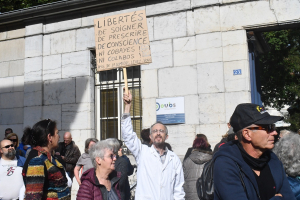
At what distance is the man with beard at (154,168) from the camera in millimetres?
4211

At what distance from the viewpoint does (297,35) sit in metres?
18.2

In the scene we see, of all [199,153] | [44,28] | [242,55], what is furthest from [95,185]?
[44,28]

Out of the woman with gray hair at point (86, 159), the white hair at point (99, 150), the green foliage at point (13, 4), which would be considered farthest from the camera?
the green foliage at point (13, 4)

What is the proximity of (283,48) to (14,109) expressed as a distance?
13869 mm

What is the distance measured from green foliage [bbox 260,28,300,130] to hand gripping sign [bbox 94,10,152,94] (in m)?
14.2

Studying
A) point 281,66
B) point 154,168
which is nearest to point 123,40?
point 154,168

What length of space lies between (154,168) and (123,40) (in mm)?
2058

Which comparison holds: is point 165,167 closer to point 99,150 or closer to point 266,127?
point 99,150

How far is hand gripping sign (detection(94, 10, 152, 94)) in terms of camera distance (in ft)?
17.3

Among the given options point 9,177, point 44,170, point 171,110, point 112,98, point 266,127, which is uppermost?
point 112,98

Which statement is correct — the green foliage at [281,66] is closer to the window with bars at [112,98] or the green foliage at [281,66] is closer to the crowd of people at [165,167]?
the window with bars at [112,98]

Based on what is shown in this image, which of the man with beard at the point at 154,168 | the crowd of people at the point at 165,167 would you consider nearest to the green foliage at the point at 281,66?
the crowd of people at the point at 165,167

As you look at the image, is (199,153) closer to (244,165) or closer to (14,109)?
(244,165)

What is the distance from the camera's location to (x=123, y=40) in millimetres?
5355
